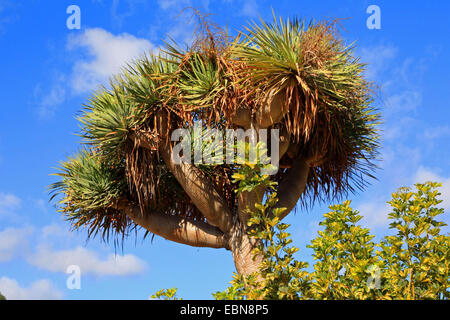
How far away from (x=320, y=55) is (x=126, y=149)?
329cm

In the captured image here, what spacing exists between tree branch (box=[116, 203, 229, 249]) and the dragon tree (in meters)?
0.02

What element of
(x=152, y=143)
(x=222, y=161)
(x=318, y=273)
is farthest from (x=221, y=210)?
(x=318, y=273)

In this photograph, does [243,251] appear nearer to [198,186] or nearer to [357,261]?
[198,186]

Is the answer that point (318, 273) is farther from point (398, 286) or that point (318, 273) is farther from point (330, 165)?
point (330, 165)

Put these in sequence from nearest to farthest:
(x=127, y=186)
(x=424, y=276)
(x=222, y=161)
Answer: (x=424, y=276)
(x=222, y=161)
(x=127, y=186)

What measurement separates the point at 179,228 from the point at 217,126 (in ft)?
6.58

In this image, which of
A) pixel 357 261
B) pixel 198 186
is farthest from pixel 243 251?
pixel 357 261

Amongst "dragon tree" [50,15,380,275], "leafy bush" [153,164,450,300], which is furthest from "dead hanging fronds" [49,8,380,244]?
"leafy bush" [153,164,450,300]

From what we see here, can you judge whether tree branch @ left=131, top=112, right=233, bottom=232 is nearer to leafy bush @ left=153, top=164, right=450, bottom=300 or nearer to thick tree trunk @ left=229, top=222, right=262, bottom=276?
thick tree trunk @ left=229, top=222, right=262, bottom=276

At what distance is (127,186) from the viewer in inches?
329

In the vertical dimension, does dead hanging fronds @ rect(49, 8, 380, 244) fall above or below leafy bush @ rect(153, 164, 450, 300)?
above

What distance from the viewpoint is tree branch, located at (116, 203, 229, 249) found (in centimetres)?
779

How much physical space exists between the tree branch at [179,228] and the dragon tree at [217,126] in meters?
0.02

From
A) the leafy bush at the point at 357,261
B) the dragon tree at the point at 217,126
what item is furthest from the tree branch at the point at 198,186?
the leafy bush at the point at 357,261
